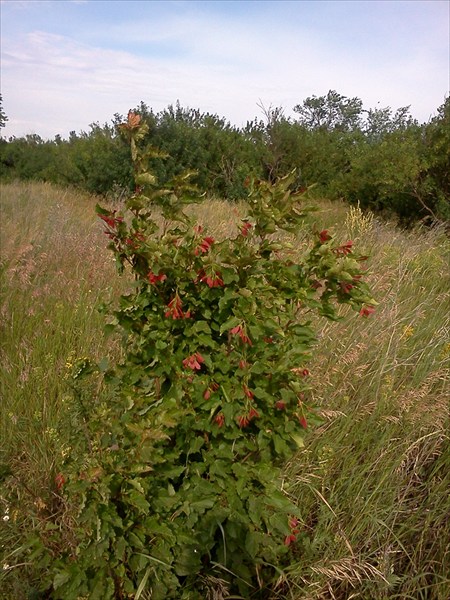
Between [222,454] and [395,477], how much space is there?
90cm

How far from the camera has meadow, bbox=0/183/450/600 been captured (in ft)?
5.76

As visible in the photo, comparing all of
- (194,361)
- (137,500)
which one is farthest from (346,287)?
(137,500)

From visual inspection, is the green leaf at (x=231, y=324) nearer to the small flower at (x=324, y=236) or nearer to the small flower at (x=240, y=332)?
the small flower at (x=240, y=332)

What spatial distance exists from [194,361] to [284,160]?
458 inches

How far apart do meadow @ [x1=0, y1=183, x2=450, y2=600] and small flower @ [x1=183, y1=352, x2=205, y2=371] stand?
1.23 ft

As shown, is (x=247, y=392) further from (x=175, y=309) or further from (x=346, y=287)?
(x=346, y=287)

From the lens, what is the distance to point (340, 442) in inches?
87.2

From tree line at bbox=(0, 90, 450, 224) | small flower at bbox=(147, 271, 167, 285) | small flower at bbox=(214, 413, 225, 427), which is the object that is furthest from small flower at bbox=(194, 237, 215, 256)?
tree line at bbox=(0, 90, 450, 224)

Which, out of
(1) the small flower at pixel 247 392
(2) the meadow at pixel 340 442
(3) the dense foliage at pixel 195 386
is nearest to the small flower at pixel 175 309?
(3) the dense foliage at pixel 195 386

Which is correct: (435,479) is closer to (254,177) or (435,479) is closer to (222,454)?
(222,454)

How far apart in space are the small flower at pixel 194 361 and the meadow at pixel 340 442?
37 cm

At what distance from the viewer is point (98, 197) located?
10.4 metres

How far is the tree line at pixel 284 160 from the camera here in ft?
30.3

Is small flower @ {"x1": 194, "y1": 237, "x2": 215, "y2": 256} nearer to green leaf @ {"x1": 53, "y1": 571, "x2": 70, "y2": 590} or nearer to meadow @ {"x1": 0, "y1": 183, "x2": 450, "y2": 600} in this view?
meadow @ {"x1": 0, "y1": 183, "x2": 450, "y2": 600}
